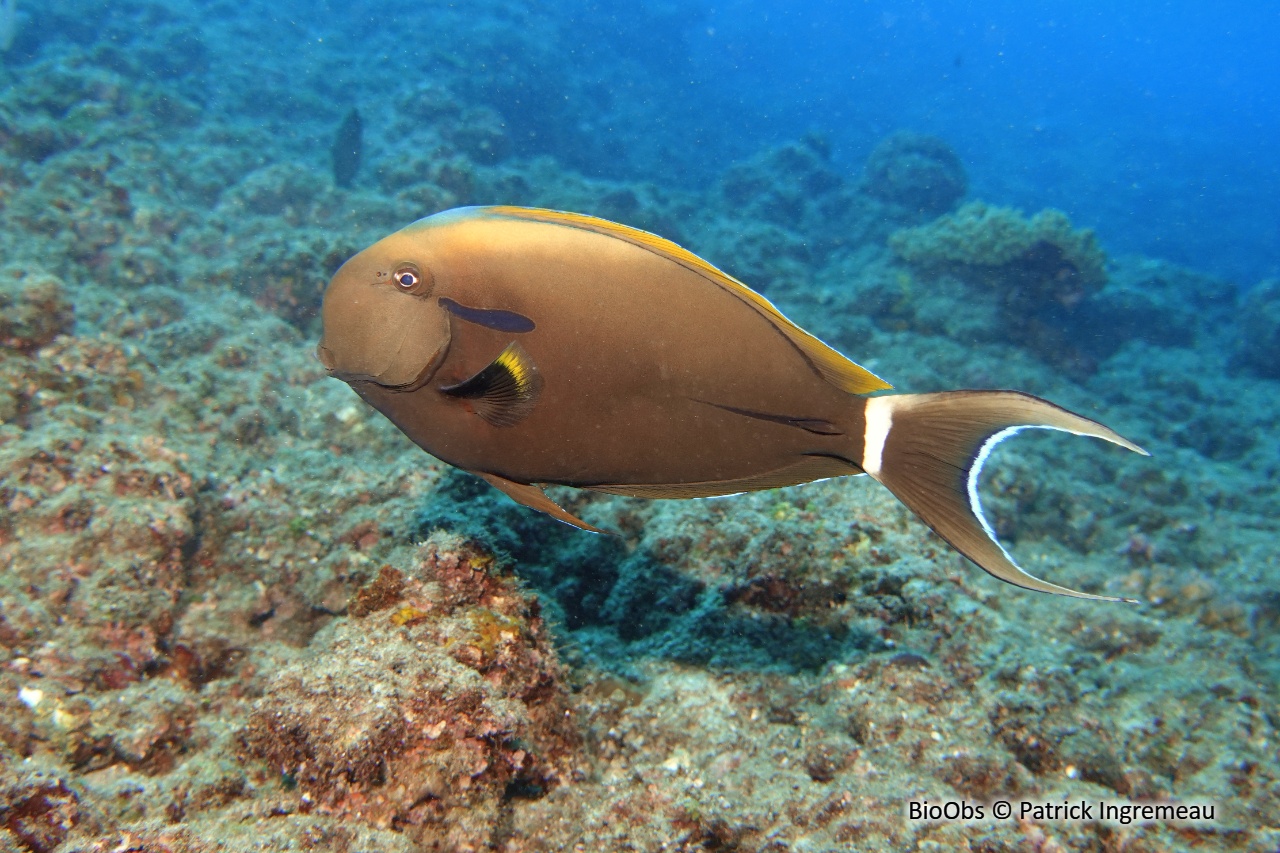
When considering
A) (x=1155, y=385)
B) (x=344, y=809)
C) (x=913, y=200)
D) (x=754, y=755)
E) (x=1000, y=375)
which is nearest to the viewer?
(x=344, y=809)

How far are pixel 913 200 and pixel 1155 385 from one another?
10.2 m

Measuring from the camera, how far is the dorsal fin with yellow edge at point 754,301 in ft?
5.29

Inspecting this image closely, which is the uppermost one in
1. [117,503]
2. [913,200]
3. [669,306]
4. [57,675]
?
[913,200]

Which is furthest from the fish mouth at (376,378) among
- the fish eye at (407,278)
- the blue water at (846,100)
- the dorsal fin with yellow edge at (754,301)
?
the blue water at (846,100)

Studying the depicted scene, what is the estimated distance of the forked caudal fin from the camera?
1445 millimetres

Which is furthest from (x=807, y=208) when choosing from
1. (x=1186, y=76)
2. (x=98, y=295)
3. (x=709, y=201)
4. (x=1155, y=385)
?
(x=1186, y=76)

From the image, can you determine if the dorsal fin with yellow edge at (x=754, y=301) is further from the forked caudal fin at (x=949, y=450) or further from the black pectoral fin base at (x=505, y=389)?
the black pectoral fin base at (x=505, y=389)

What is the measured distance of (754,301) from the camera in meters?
1.61

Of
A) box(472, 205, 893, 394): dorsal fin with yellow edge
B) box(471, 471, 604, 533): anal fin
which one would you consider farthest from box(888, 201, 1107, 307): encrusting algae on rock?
box(471, 471, 604, 533): anal fin

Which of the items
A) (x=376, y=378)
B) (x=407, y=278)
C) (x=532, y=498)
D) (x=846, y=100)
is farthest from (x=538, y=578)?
(x=846, y=100)

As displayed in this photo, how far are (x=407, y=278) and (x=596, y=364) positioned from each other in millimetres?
525

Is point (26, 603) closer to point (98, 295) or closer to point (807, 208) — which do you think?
point (98, 295)

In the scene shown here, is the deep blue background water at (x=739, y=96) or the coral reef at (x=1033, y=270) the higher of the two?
the deep blue background water at (x=739, y=96)

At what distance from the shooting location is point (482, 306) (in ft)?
5.23
